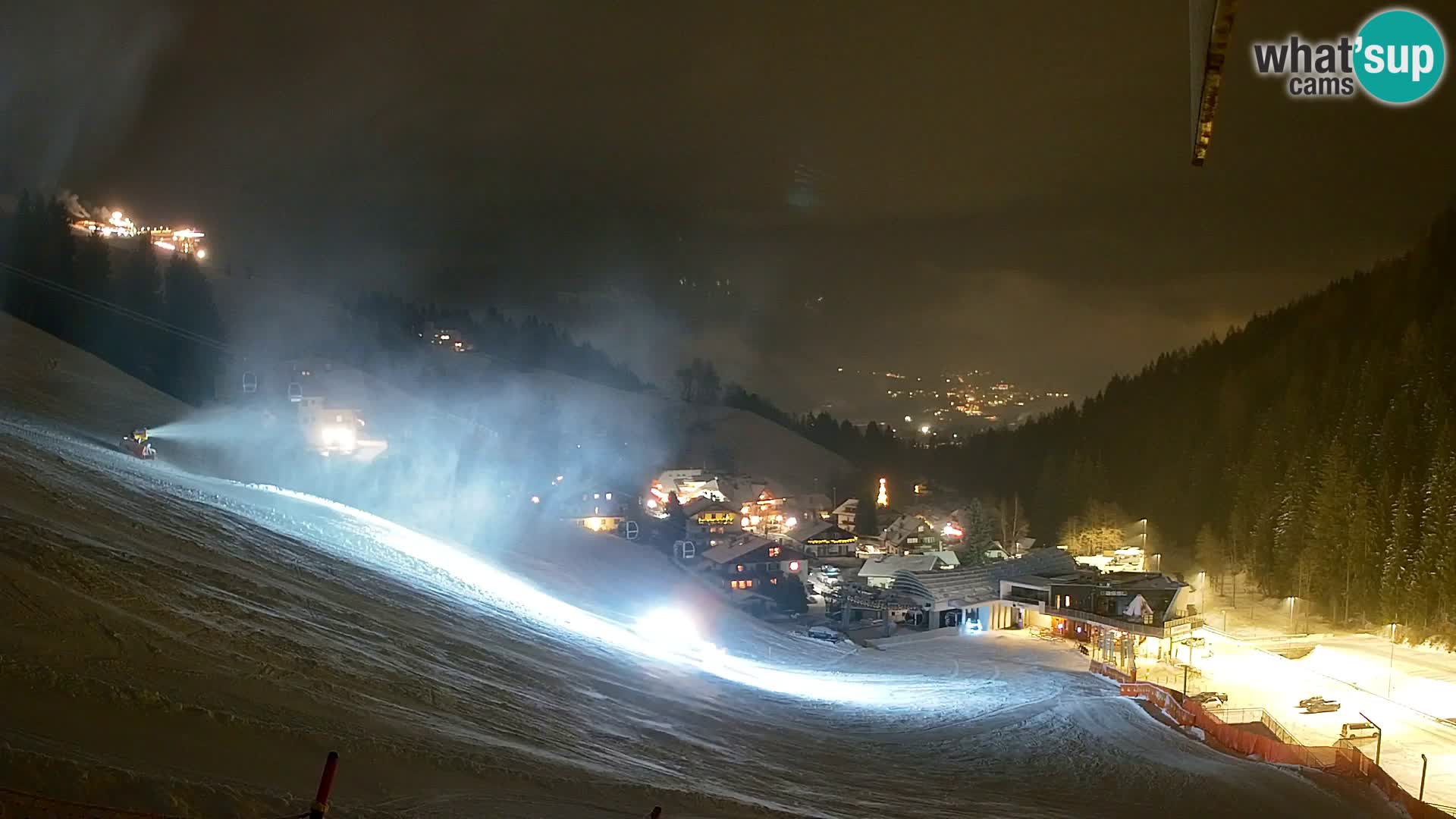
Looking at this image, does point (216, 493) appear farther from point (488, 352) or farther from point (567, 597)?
point (488, 352)

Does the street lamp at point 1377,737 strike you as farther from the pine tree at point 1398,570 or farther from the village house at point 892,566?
the village house at point 892,566

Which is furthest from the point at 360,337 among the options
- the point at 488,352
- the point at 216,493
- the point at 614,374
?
the point at 216,493

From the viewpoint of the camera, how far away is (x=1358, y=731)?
21.3 meters

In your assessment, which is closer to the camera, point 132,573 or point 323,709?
point 323,709

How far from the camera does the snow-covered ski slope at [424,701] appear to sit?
6.58 metres

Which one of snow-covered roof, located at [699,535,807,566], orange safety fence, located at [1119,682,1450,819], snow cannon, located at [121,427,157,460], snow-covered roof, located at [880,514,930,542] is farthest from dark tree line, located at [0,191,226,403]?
snow-covered roof, located at [880,514,930,542]

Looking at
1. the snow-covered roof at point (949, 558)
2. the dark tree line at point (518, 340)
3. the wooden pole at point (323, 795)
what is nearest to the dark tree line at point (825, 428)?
the dark tree line at point (518, 340)

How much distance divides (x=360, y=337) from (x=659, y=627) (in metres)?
110

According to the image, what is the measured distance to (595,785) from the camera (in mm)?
8344

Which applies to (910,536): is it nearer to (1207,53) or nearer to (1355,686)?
(1355,686)

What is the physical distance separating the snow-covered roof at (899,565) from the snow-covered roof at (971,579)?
867 cm

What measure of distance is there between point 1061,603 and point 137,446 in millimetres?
35162

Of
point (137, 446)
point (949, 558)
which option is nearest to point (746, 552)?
point (949, 558)

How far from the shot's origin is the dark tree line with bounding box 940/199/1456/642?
1428 inches
